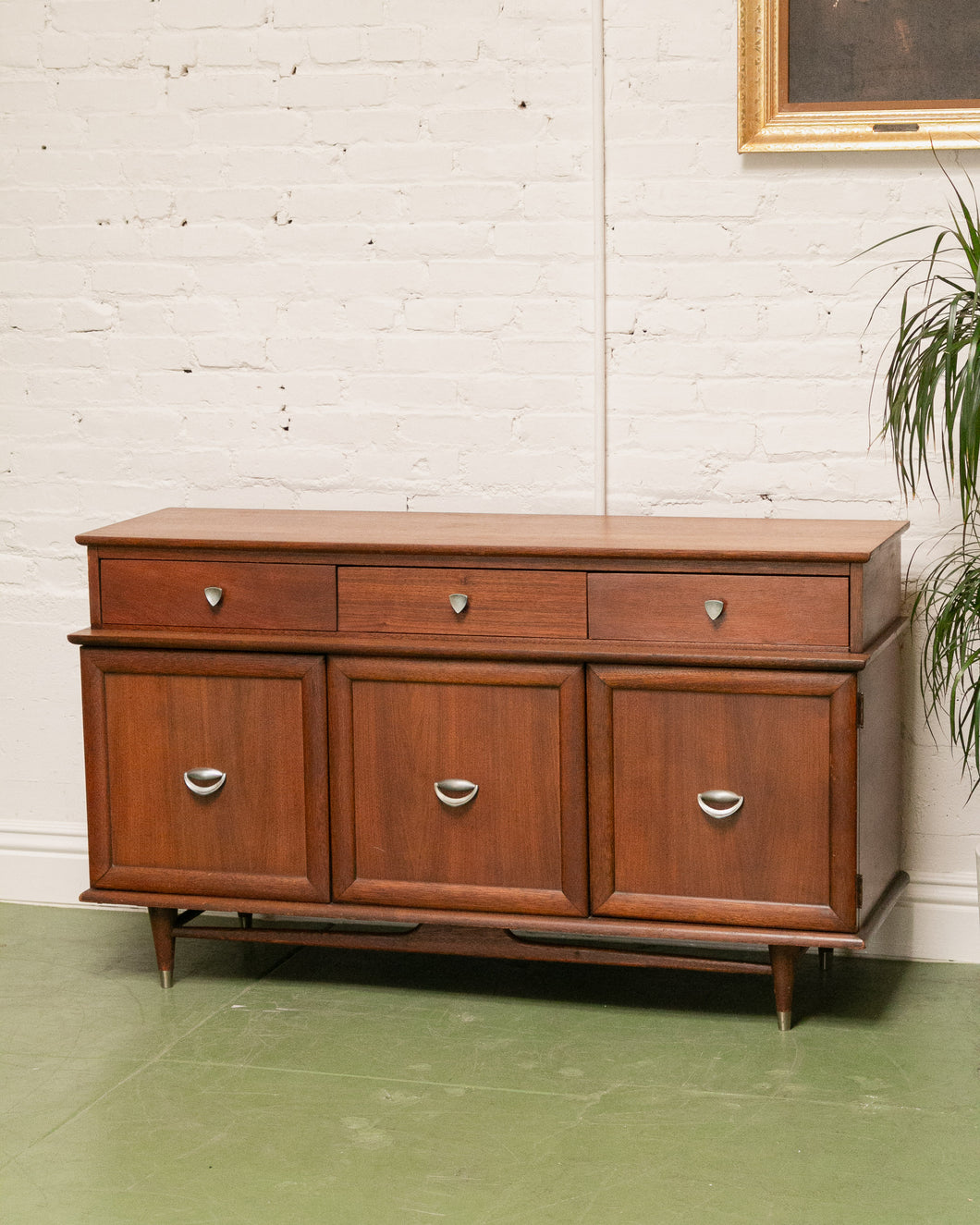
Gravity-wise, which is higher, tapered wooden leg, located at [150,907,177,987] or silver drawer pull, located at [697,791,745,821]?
silver drawer pull, located at [697,791,745,821]

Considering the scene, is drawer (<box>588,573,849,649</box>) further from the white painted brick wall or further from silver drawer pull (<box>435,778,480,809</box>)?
the white painted brick wall

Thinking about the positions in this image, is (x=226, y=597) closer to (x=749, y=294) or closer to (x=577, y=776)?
(x=577, y=776)

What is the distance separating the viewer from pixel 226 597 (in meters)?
3.04

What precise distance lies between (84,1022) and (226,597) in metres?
0.87

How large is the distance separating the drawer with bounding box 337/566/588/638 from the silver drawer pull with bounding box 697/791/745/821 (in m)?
0.37

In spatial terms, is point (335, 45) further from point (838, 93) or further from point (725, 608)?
point (725, 608)

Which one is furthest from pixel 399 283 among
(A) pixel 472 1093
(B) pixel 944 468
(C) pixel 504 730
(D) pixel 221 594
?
(A) pixel 472 1093

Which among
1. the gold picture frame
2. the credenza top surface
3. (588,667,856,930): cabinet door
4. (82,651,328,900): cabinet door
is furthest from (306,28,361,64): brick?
(588,667,856,930): cabinet door

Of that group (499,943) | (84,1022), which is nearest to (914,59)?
(499,943)

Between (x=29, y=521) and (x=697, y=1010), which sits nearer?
(x=697, y=1010)

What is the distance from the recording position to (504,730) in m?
2.92

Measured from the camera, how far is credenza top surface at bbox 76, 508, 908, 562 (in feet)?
9.19

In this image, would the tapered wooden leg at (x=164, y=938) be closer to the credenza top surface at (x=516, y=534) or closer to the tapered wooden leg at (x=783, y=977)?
the credenza top surface at (x=516, y=534)

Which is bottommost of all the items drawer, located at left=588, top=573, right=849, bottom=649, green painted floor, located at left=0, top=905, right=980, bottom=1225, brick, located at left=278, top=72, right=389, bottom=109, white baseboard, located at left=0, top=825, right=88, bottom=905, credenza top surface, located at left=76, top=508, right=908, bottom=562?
green painted floor, located at left=0, top=905, right=980, bottom=1225
